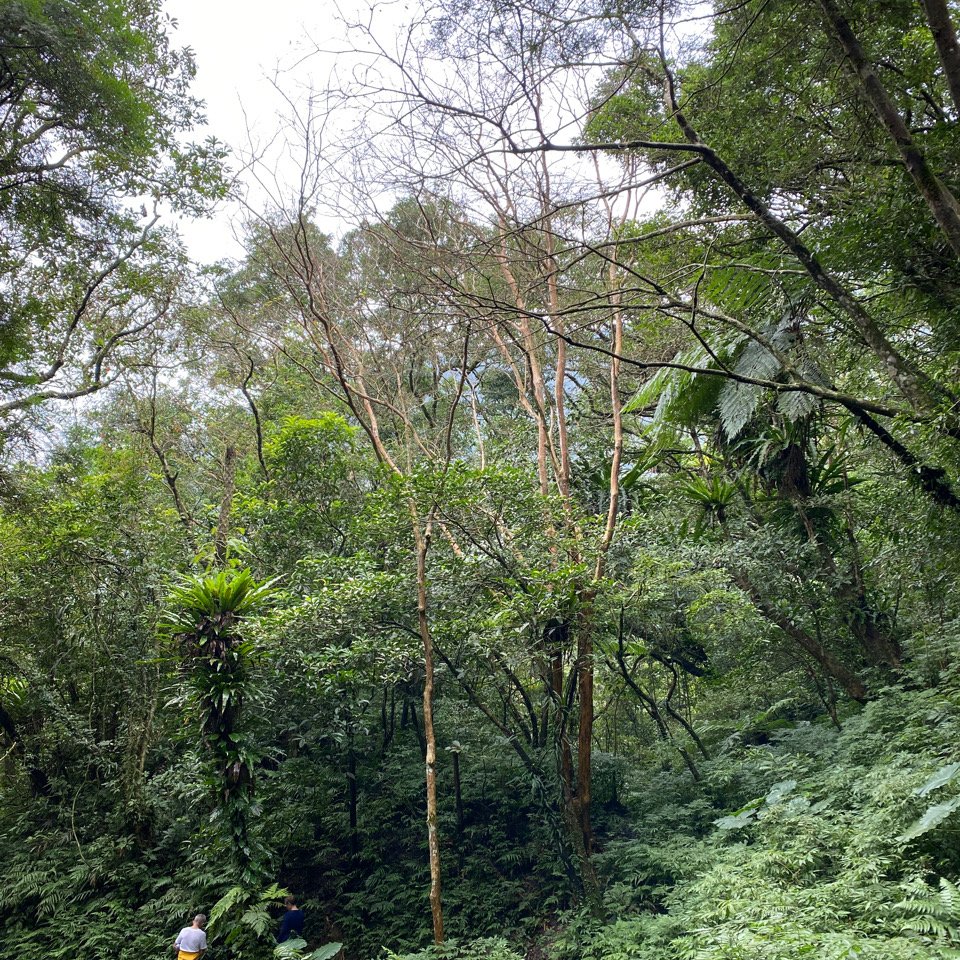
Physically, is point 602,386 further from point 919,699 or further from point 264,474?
point 919,699

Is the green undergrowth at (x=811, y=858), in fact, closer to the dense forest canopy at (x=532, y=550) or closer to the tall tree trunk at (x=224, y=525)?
the dense forest canopy at (x=532, y=550)

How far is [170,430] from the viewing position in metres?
10.7

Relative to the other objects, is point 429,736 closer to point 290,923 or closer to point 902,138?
point 290,923

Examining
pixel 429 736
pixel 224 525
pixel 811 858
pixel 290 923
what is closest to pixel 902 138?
pixel 811 858

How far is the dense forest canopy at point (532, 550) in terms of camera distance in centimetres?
367

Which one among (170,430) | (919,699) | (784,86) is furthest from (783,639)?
(170,430)

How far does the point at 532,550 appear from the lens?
6.38 metres

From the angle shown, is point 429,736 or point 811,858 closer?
point 811,858

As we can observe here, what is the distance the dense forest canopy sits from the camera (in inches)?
144

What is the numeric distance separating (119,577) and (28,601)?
0.99m

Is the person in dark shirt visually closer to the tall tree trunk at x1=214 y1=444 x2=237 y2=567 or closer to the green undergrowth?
the green undergrowth

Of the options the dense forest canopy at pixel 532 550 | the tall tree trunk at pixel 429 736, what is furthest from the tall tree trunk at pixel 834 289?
the tall tree trunk at pixel 429 736

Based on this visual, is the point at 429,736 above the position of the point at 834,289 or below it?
below

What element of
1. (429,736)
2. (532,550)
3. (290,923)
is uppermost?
(532,550)
